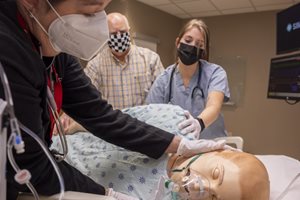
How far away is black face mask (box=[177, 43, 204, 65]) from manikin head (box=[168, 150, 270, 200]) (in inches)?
36.8

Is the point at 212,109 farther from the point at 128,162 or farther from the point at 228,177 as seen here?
the point at 228,177

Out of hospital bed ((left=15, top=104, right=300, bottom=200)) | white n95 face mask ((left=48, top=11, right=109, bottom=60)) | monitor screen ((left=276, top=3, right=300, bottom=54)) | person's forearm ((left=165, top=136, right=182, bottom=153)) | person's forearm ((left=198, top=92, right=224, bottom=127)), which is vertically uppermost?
monitor screen ((left=276, top=3, right=300, bottom=54))

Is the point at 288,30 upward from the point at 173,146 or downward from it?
upward

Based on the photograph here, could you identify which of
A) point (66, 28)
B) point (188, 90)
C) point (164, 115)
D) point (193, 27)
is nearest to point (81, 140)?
point (164, 115)

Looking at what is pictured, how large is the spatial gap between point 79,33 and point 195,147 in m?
0.59

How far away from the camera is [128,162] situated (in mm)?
1231

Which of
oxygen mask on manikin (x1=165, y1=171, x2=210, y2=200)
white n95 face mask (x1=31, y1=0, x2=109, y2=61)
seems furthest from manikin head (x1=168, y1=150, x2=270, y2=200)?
white n95 face mask (x1=31, y1=0, x2=109, y2=61)

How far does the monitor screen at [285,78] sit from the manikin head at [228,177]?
6.46 feet

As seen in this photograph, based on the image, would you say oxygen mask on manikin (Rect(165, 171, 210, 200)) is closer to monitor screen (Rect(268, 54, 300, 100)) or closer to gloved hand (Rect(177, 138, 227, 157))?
gloved hand (Rect(177, 138, 227, 157))

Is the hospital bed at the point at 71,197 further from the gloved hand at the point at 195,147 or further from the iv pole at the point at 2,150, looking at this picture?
the gloved hand at the point at 195,147

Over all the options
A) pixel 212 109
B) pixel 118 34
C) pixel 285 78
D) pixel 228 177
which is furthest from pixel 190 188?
pixel 285 78

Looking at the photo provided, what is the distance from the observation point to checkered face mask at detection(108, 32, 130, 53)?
2.23 m

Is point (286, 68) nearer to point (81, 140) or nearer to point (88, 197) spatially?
point (81, 140)

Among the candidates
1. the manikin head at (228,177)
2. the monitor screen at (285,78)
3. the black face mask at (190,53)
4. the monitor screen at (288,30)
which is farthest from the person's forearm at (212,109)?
the monitor screen at (288,30)
